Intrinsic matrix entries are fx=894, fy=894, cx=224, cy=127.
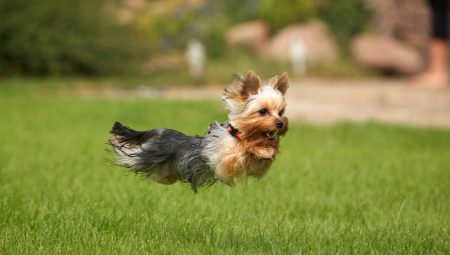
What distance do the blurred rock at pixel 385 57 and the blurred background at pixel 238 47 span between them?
1.5 inches

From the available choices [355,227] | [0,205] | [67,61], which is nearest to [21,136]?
[0,205]

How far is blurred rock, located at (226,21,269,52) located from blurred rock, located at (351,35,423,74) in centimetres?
321

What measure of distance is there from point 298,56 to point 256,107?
73.9 feet

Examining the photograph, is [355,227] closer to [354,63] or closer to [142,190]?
[142,190]

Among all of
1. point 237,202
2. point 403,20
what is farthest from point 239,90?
point 403,20

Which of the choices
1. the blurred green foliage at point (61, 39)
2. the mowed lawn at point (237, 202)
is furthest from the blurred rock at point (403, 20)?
the mowed lawn at point (237, 202)

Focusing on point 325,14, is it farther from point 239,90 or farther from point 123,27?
point 239,90

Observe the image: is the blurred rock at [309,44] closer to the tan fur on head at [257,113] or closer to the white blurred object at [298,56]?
the white blurred object at [298,56]

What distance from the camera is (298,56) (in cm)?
2822

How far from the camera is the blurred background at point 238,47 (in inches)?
898

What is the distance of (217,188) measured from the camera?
922cm

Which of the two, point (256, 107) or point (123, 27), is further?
point (123, 27)

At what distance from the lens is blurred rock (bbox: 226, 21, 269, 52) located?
99.8ft

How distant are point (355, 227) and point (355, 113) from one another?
40.6 ft
